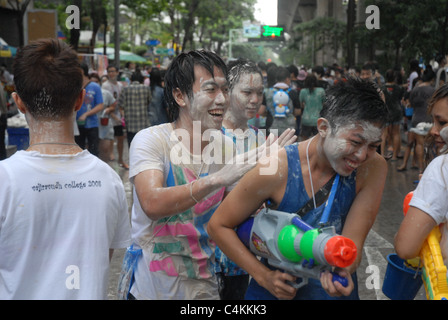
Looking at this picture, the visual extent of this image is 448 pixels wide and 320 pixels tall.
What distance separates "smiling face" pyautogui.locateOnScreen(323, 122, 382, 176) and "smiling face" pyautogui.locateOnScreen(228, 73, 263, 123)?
174cm

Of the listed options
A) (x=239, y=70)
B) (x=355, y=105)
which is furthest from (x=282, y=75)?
(x=355, y=105)

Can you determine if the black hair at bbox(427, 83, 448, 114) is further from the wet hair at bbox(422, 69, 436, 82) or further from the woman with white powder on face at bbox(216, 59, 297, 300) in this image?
the wet hair at bbox(422, 69, 436, 82)

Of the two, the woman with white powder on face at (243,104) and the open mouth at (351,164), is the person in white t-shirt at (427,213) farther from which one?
the woman with white powder on face at (243,104)

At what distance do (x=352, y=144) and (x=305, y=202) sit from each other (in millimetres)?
287

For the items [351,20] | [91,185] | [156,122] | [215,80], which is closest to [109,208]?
[91,185]

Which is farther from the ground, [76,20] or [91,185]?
[76,20]

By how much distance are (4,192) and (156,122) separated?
21.9 feet

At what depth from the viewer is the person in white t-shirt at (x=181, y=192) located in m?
2.38

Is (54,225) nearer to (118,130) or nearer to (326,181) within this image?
(326,181)

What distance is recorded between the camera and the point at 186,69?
2750 mm

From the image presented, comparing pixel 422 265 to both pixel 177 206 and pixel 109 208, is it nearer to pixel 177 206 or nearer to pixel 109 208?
pixel 177 206

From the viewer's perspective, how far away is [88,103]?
29.4 feet

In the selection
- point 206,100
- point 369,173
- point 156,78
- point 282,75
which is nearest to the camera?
point 369,173

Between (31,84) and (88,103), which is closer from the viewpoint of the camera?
(31,84)
